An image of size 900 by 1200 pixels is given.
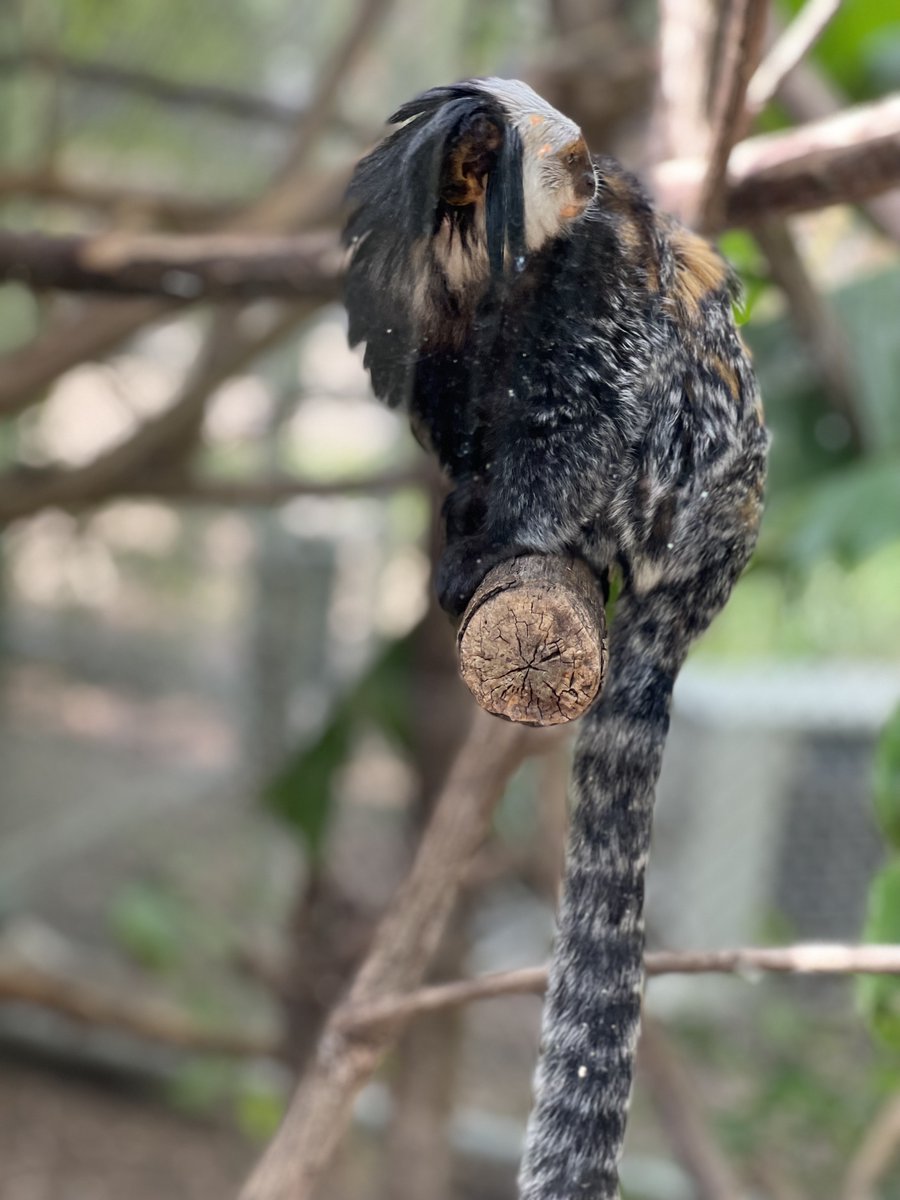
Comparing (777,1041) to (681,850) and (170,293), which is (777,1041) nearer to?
(681,850)

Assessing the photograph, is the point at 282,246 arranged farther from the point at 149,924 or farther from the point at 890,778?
the point at 149,924

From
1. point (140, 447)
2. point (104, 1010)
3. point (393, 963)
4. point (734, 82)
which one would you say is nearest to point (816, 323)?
point (734, 82)

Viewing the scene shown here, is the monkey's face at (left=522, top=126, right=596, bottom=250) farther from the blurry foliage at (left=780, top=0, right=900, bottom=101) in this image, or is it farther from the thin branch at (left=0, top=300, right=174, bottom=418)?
the thin branch at (left=0, top=300, right=174, bottom=418)

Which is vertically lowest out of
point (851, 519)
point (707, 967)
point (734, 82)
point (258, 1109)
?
point (258, 1109)

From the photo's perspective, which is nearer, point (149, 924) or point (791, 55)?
point (791, 55)

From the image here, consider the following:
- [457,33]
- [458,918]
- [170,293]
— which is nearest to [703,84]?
[170,293]

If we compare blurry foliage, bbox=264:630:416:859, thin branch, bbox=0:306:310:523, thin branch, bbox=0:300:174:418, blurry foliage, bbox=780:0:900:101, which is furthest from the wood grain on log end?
thin branch, bbox=0:306:310:523
